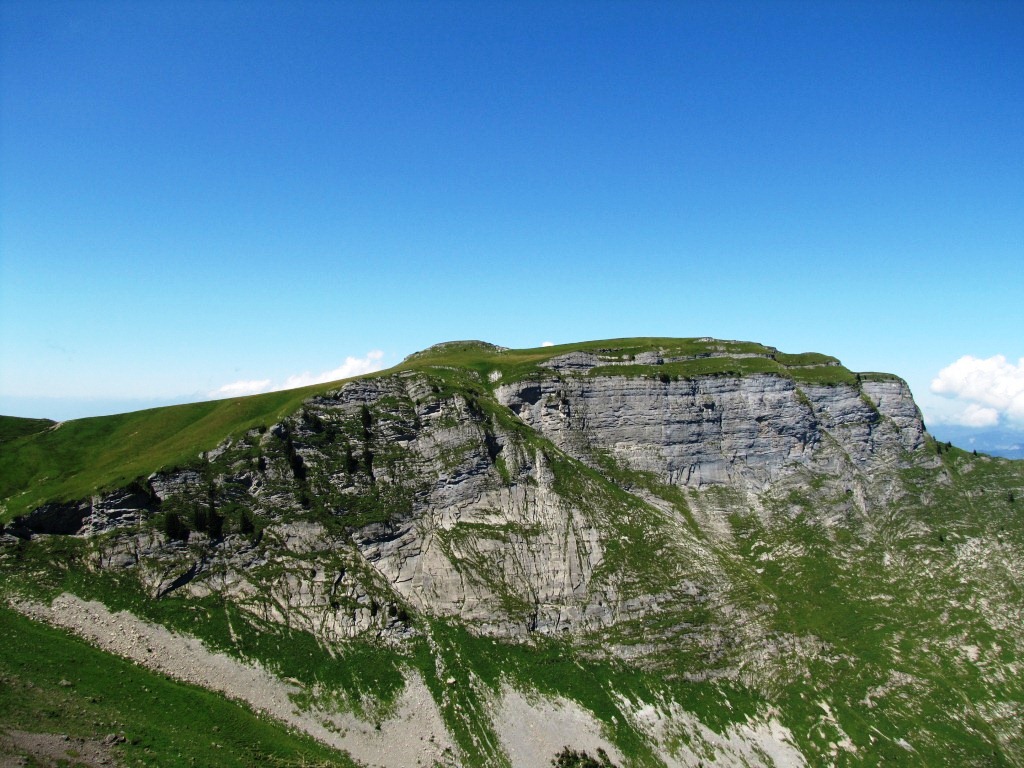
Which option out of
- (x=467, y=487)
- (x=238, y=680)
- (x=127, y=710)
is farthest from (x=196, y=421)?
(x=127, y=710)

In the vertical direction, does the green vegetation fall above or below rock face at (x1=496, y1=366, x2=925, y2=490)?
below

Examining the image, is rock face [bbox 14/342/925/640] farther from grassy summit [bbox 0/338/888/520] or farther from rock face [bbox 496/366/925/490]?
grassy summit [bbox 0/338/888/520]

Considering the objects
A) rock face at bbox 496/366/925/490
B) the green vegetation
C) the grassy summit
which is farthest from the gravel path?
rock face at bbox 496/366/925/490

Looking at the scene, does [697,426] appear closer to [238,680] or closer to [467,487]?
[467,487]

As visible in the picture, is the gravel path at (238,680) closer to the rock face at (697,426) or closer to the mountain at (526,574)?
the mountain at (526,574)

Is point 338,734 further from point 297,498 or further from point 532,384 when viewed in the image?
point 532,384

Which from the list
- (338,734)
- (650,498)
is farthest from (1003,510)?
(338,734)

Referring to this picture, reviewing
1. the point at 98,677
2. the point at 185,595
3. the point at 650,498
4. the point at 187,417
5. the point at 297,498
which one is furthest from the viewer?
the point at 650,498
